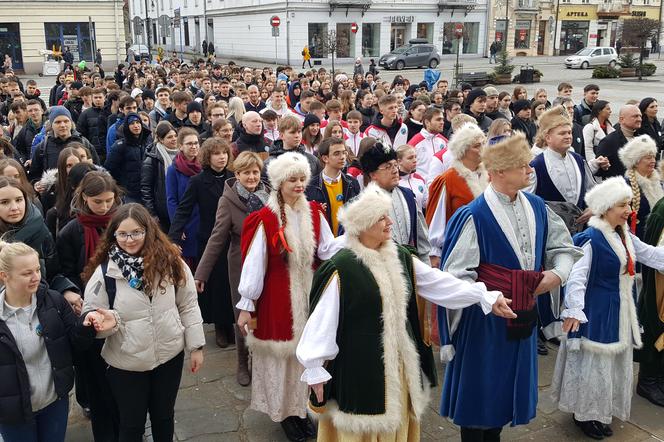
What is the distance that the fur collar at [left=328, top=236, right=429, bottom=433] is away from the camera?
130 inches

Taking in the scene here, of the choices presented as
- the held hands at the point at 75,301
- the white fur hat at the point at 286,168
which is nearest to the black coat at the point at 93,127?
the held hands at the point at 75,301

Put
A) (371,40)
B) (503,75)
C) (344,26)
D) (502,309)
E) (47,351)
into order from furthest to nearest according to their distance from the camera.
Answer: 1. (371,40)
2. (344,26)
3. (503,75)
4. (47,351)
5. (502,309)

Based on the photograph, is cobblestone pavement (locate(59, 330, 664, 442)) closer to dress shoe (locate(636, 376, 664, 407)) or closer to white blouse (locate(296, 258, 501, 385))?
dress shoe (locate(636, 376, 664, 407))

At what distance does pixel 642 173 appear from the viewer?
18.7 feet

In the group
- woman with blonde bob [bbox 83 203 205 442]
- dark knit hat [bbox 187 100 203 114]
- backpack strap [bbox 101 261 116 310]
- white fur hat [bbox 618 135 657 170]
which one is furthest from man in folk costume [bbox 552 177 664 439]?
dark knit hat [bbox 187 100 203 114]

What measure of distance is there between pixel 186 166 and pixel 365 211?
3.52 metres

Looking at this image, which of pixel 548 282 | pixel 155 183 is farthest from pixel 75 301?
pixel 155 183

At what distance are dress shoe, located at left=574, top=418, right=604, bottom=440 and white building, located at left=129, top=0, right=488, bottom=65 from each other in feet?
135

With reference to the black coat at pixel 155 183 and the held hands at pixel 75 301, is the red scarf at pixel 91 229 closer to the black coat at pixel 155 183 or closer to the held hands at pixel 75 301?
the held hands at pixel 75 301

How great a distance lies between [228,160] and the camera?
5836 mm

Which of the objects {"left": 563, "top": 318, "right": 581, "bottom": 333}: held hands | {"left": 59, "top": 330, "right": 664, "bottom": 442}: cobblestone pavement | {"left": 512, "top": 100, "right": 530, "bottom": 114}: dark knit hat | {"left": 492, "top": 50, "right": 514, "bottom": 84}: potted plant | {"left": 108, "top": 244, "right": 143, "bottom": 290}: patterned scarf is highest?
{"left": 492, "top": 50, "right": 514, "bottom": 84}: potted plant

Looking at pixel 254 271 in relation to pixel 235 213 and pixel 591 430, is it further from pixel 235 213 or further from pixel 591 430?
pixel 591 430

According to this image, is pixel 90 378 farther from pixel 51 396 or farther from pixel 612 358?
pixel 612 358

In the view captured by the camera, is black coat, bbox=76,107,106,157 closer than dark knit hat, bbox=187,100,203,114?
No
